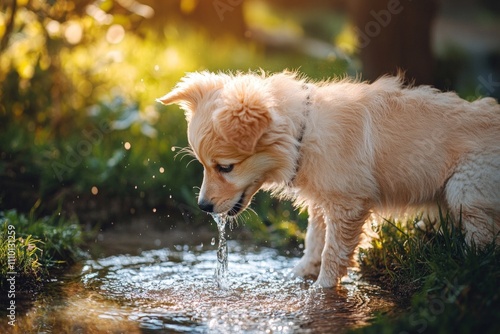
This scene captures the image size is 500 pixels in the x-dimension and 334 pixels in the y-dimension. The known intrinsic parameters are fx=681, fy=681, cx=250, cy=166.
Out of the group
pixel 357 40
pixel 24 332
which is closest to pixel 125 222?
pixel 24 332

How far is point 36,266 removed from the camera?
16.6 feet

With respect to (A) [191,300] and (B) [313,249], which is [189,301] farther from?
(B) [313,249]

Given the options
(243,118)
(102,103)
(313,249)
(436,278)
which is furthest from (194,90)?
(102,103)

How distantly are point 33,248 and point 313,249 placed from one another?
2.19 metres

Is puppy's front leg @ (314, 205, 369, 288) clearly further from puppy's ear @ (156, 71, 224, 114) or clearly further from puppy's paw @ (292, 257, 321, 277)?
puppy's ear @ (156, 71, 224, 114)

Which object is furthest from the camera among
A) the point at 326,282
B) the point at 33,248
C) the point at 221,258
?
the point at 221,258

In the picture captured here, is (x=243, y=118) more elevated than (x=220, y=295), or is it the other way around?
(x=243, y=118)

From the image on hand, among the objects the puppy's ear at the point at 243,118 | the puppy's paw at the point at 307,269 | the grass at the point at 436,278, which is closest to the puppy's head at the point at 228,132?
the puppy's ear at the point at 243,118

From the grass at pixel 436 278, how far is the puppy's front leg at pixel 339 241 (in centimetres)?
33

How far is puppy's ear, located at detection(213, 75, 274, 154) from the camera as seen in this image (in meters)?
4.48

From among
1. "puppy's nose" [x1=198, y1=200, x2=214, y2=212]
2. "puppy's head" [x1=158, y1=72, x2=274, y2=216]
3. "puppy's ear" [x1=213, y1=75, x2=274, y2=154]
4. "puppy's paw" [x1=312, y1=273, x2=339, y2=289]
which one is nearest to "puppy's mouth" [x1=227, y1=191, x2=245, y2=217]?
"puppy's head" [x1=158, y1=72, x2=274, y2=216]

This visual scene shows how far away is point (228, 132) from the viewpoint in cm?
448

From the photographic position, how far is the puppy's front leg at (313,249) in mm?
5488

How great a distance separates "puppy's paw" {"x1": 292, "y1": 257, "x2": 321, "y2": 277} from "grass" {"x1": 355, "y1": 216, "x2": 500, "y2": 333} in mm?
392
